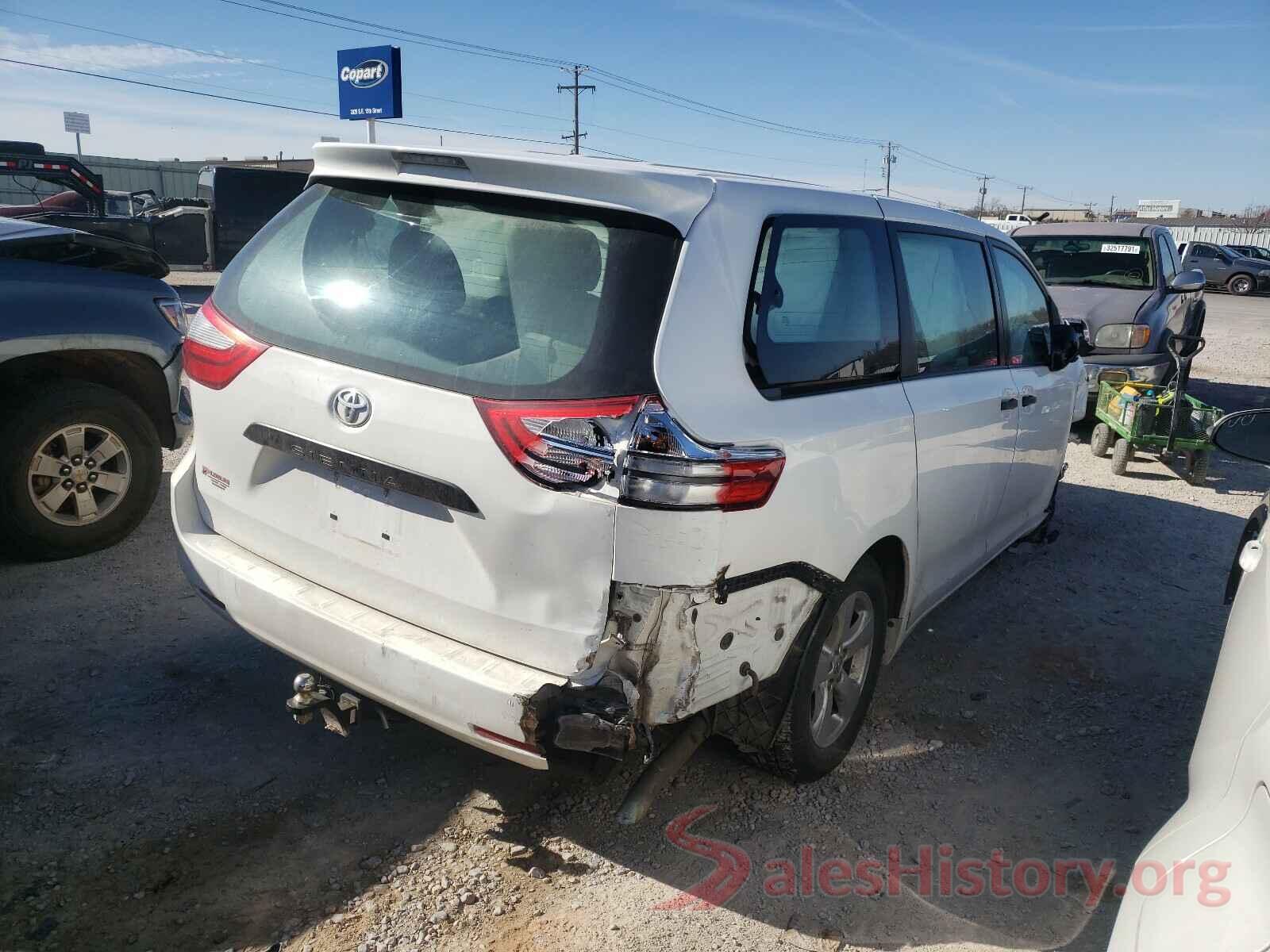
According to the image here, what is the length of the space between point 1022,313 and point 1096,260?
6.87m

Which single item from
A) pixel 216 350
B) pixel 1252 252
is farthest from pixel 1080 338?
pixel 1252 252

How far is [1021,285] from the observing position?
475 cm

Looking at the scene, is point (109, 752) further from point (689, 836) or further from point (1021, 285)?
point (1021, 285)

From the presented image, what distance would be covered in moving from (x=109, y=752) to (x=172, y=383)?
8.19 feet

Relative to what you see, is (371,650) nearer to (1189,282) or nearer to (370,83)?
(1189,282)

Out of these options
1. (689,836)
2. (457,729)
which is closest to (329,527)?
(457,729)

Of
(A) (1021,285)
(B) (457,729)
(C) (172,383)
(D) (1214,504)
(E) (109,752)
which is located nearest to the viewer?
(B) (457,729)

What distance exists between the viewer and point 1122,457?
8109 millimetres

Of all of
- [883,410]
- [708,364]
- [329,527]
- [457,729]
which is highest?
[708,364]

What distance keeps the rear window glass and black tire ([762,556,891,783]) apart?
109 cm

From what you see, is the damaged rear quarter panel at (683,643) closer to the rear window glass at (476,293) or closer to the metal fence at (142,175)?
the rear window glass at (476,293)

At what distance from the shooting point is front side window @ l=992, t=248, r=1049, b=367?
4473mm

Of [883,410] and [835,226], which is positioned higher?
[835,226]

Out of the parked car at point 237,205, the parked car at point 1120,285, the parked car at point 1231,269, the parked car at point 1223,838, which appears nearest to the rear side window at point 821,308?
the parked car at point 1223,838
